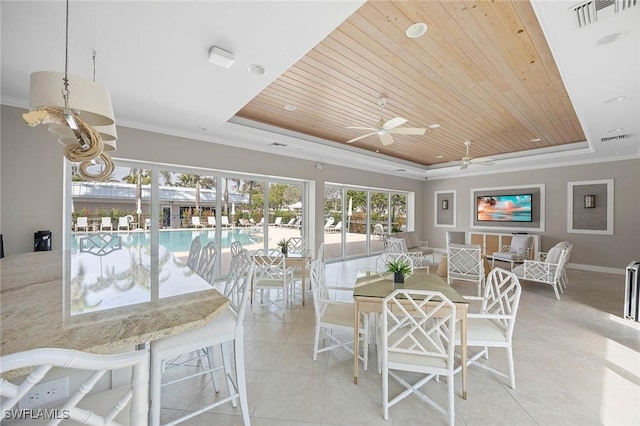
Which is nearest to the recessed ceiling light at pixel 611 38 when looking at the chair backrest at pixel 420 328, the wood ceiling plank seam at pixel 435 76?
the wood ceiling plank seam at pixel 435 76

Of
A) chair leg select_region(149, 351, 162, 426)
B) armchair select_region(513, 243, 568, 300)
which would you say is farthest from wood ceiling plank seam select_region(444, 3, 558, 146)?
chair leg select_region(149, 351, 162, 426)

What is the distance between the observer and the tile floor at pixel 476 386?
5.82 feet

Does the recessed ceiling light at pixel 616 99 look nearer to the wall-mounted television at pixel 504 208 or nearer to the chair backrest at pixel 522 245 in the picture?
the chair backrest at pixel 522 245

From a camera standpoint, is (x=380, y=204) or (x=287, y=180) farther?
(x=380, y=204)

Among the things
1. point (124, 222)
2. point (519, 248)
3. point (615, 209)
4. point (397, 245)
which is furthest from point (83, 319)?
point (615, 209)

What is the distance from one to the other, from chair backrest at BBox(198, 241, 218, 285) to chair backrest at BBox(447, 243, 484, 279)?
402cm

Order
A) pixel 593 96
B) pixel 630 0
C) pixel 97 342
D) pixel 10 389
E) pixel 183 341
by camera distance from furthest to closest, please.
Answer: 1. pixel 593 96
2. pixel 630 0
3. pixel 183 341
4. pixel 97 342
5. pixel 10 389

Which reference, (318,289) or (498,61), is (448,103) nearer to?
(498,61)

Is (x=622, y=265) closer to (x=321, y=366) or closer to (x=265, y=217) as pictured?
(x=321, y=366)

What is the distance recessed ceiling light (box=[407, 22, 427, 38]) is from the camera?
2104mm

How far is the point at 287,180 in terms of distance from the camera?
6082 millimetres

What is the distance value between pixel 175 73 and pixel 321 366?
119 inches

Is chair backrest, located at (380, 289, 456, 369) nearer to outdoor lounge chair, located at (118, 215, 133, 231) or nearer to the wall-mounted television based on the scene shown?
outdoor lounge chair, located at (118, 215, 133, 231)

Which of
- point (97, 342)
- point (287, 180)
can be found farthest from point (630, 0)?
point (287, 180)
